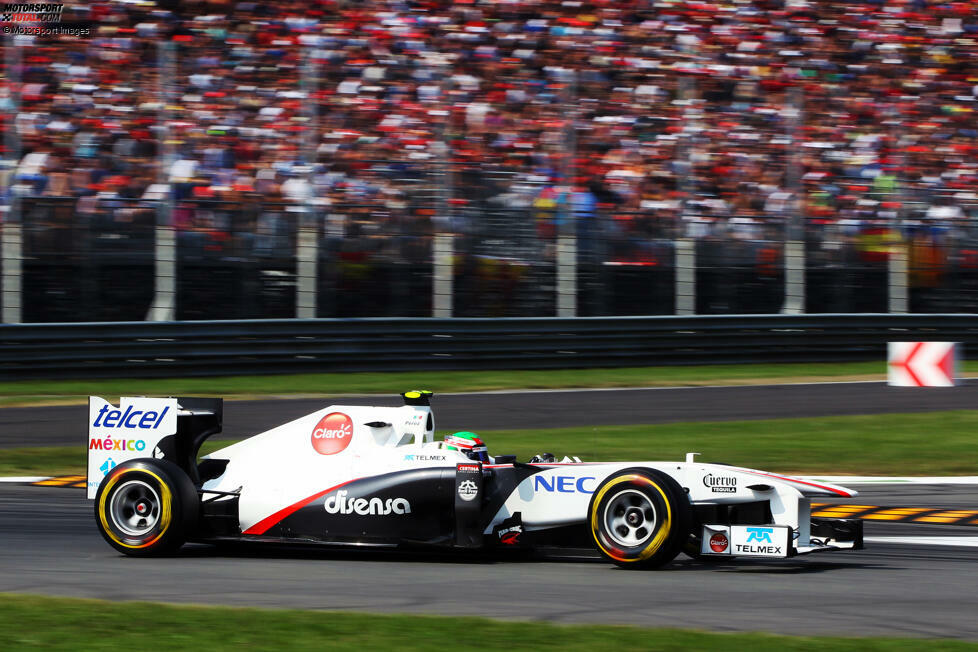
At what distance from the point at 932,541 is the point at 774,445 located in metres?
3.94

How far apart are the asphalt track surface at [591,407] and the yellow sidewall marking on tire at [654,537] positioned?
20.0 feet

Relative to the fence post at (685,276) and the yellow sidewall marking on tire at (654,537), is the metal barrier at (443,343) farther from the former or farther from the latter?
the yellow sidewall marking on tire at (654,537)

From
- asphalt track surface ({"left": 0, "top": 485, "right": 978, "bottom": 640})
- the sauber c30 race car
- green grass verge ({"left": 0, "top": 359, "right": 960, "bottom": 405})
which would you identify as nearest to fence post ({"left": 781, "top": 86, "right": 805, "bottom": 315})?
green grass verge ({"left": 0, "top": 359, "right": 960, "bottom": 405})

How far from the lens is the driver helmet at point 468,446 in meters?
7.48

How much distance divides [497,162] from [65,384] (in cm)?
576

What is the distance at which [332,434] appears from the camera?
7.59 meters

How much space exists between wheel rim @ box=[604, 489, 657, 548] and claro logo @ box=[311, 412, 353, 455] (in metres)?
1.54

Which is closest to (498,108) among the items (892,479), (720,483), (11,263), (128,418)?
(11,263)

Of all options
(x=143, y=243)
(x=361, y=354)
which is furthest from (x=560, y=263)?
(x=143, y=243)

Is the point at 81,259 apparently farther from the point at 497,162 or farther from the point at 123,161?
the point at 497,162

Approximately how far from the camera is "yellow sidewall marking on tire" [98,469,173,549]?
752 centimetres

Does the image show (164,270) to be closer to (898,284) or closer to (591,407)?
(591,407)

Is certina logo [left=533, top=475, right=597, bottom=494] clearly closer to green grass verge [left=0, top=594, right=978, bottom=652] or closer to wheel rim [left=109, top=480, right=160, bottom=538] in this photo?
green grass verge [left=0, top=594, right=978, bottom=652]

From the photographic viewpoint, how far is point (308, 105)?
55.0 feet
